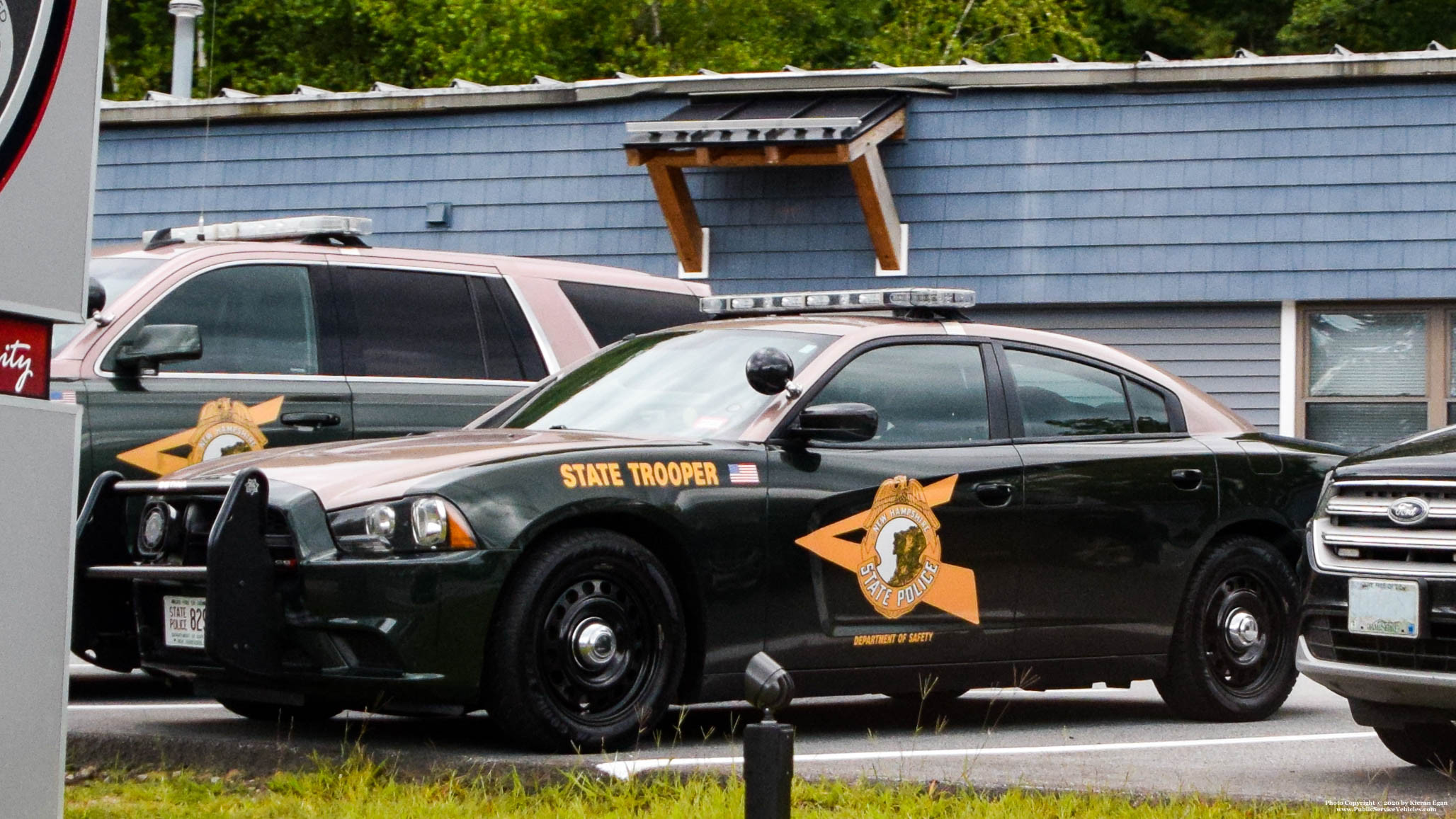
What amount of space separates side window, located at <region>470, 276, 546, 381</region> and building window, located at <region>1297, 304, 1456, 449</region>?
8410mm

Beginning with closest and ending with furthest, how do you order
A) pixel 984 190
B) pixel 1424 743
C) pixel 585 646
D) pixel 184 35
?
pixel 585 646 < pixel 1424 743 < pixel 984 190 < pixel 184 35

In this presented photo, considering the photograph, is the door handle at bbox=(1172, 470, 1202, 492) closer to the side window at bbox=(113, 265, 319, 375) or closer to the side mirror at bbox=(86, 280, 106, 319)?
the side window at bbox=(113, 265, 319, 375)

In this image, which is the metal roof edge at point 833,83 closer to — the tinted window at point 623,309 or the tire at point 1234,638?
the tinted window at point 623,309

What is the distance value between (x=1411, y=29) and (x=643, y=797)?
27.7 meters

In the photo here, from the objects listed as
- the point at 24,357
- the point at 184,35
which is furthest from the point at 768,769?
the point at 184,35

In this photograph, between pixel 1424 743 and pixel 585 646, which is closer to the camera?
pixel 585 646

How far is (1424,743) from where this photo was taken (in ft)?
22.5

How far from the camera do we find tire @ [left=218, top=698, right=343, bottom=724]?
7289 mm

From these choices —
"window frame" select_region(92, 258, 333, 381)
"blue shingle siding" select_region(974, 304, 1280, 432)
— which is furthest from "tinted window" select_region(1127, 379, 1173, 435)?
"blue shingle siding" select_region(974, 304, 1280, 432)

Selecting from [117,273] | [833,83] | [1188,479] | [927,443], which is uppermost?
[833,83]

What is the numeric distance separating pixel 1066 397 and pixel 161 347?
3528 millimetres

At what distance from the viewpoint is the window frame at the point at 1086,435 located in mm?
7824

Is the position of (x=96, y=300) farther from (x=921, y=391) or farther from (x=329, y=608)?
(x=921, y=391)

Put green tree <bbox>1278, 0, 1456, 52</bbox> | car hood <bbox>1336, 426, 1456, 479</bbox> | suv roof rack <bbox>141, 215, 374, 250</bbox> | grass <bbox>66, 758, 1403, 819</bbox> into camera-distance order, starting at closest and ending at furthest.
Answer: grass <bbox>66, 758, 1403, 819</bbox>, car hood <bbox>1336, 426, 1456, 479</bbox>, suv roof rack <bbox>141, 215, 374, 250</bbox>, green tree <bbox>1278, 0, 1456, 52</bbox>
